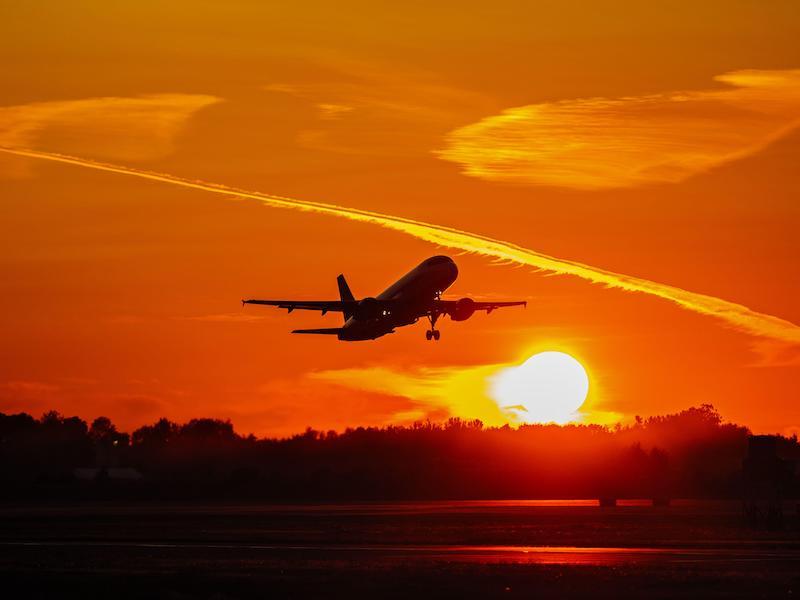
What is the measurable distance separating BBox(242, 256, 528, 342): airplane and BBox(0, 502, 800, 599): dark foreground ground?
55.5ft

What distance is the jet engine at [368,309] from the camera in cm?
11544

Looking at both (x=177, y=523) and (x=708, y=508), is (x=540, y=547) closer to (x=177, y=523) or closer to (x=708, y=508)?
(x=177, y=523)

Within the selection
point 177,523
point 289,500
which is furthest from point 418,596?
point 289,500

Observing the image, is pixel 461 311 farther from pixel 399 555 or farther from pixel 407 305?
pixel 399 555

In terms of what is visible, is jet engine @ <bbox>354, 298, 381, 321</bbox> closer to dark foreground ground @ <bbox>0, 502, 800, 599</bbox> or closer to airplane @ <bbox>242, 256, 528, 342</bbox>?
airplane @ <bbox>242, 256, 528, 342</bbox>

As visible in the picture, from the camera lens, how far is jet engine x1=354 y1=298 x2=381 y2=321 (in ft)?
379

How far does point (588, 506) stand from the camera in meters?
135

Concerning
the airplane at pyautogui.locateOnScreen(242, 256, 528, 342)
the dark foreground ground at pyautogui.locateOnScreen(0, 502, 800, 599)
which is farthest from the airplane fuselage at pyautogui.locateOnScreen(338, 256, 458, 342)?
the dark foreground ground at pyautogui.locateOnScreen(0, 502, 800, 599)

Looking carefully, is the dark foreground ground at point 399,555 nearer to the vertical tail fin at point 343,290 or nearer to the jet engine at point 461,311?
the jet engine at point 461,311

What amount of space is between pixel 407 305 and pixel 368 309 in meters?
3.62

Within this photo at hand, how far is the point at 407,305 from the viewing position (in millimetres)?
Answer: 116812

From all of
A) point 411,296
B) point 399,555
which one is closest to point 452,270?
point 411,296

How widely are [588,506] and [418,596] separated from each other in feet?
262

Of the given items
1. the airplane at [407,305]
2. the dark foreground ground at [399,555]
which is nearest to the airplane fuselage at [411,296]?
the airplane at [407,305]
